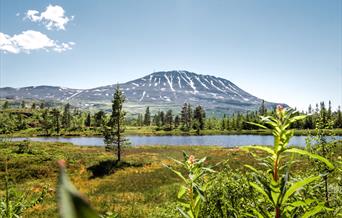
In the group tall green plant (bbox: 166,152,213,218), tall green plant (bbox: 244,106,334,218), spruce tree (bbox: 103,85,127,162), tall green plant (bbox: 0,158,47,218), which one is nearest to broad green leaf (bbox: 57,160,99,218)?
tall green plant (bbox: 0,158,47,218)

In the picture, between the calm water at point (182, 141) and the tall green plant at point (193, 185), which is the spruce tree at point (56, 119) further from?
the tall green plant at point (193, 185)

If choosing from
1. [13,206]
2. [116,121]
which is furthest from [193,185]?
[116,121]

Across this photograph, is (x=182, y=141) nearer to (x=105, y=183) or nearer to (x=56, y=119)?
(x=56, y=119)

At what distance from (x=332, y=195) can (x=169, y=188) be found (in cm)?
2524

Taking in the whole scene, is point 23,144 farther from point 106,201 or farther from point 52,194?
point 106,201

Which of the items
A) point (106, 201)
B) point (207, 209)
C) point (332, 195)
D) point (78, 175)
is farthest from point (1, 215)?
point (78, 175)

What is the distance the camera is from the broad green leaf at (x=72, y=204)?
397mm

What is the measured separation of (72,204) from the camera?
0.40m

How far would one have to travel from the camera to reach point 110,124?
61125 mm

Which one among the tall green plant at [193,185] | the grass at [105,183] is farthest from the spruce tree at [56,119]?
the tall green plant at [193,185]

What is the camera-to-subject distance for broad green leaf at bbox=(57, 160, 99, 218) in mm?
397

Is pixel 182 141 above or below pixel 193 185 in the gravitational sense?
below

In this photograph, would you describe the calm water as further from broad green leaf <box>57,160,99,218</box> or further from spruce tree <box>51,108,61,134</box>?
broad green leaf <box>57,160,99,218</box>

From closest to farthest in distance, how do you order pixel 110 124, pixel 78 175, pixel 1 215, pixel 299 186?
pixel 299 186, pixel 1 215, pixel 78 175, pixel 110 124
